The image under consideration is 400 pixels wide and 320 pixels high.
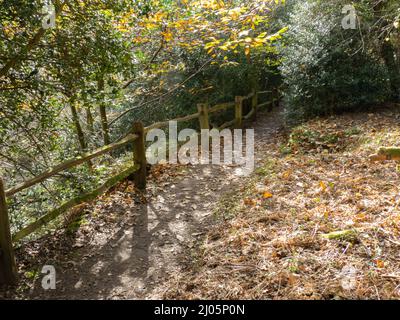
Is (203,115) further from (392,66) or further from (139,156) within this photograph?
(392,66)

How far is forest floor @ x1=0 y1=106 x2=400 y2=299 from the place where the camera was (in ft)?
10.6

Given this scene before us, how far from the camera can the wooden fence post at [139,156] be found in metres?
6.01

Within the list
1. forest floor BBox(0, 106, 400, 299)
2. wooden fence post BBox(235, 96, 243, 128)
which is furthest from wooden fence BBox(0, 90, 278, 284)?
wooden fence post BBox(235, 96, 243, 128)

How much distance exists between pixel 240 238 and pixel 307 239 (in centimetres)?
78

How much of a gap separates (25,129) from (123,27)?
323 centimetres

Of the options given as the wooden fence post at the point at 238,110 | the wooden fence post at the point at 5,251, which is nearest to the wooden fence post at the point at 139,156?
the wooden fence post at the point at 5,251

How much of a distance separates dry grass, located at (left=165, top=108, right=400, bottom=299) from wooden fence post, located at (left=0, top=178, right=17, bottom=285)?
1.79m

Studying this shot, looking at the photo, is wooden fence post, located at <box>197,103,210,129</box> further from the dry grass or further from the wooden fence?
the dry grass

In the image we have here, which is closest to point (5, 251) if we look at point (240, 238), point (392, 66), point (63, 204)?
point (63, 204)

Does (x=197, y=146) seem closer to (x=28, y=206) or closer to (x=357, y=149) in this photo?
(x=357, y=149)

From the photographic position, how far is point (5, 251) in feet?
12.3

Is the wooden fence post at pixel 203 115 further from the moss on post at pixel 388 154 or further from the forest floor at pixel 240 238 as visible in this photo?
the moss on post at pixel 388 154

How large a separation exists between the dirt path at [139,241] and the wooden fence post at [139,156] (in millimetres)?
214

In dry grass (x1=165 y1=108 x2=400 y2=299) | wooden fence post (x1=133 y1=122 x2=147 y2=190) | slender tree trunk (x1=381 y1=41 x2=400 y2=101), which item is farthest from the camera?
slender tree trunk (x1=381 y1=41 x2=400 y2=101)
